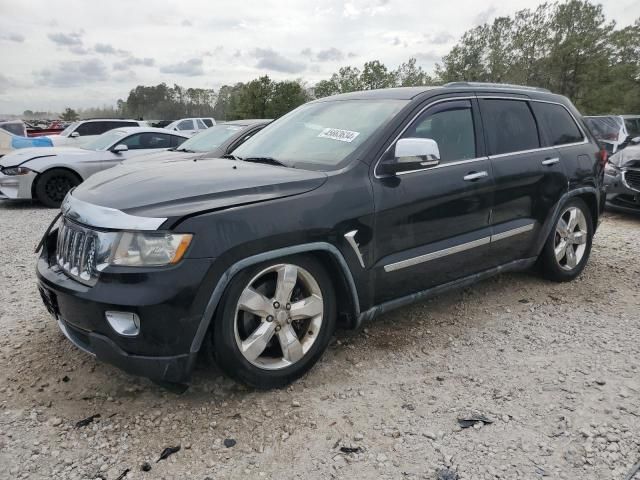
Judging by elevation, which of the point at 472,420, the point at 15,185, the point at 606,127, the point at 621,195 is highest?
the point at 606,127

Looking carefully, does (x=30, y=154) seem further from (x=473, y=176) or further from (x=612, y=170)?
(x=612, y=170)

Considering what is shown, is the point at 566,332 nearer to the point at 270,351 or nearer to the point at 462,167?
the point at 462,167

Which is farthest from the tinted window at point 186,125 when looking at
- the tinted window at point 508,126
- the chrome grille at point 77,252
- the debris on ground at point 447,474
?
the debris on ground at point 447,474

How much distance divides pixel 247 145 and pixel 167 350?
1.97 m

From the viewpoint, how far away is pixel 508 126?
3.97 metres

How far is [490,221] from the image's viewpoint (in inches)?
146

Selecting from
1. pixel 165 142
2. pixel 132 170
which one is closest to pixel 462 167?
pixel 132 170

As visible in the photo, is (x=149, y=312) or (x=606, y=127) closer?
(x=149, y=312)

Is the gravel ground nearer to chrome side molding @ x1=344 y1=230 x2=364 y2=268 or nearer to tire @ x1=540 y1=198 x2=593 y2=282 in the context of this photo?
tire @ x1=540 y1=198 x2=593 y2=282

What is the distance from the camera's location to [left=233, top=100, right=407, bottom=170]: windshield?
322 cm

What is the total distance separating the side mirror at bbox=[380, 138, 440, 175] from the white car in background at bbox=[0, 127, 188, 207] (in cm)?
729

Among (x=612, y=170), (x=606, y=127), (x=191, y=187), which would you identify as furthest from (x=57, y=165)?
(x=606, y=127)

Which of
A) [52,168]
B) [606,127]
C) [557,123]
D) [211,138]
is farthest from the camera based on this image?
[606,127]

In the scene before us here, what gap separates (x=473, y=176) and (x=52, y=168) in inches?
303
